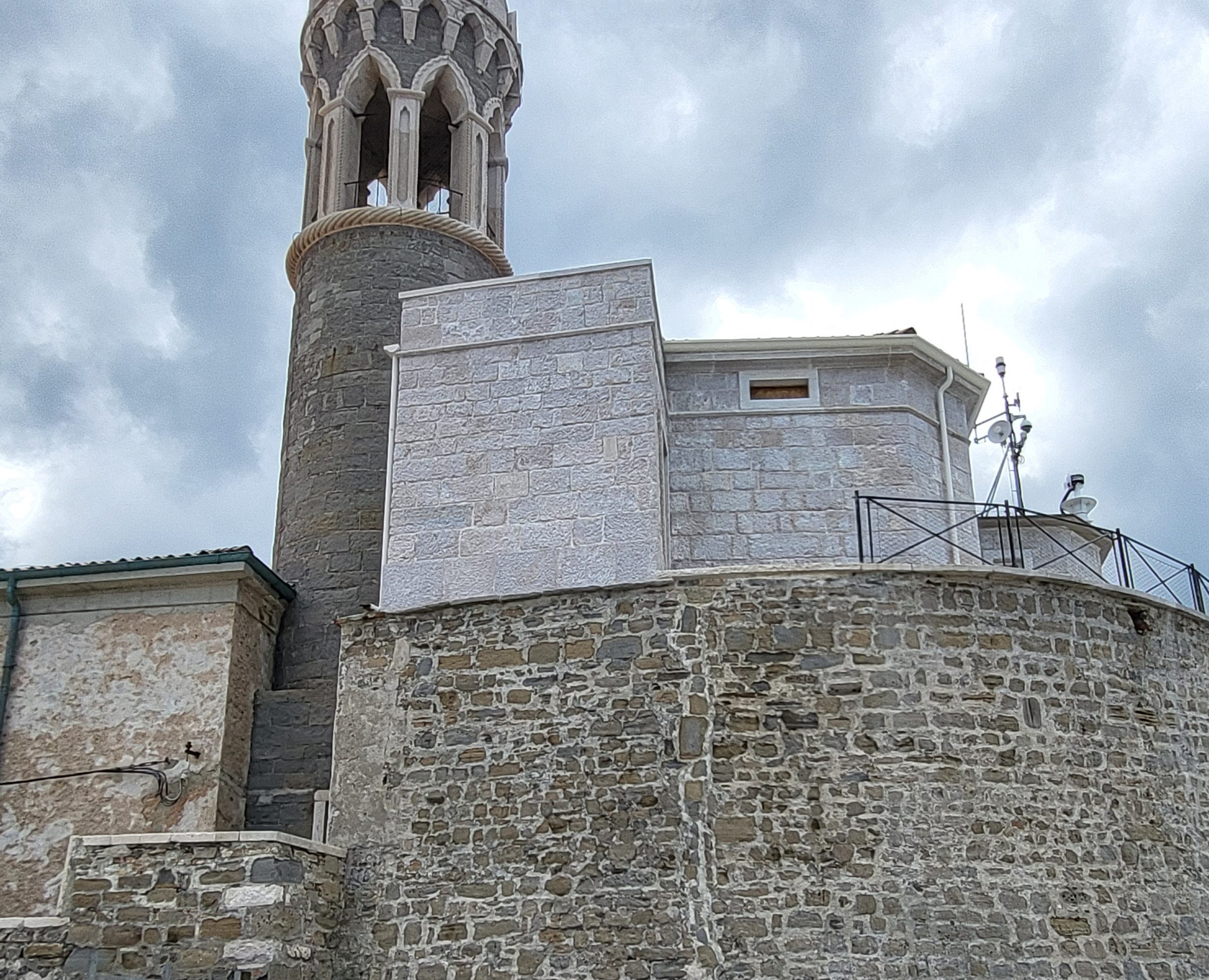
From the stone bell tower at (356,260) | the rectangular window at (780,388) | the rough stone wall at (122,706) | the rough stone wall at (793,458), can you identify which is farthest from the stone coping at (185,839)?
the rectangular window at (780,388)

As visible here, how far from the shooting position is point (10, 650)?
1331cm

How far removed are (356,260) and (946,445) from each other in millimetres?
7505

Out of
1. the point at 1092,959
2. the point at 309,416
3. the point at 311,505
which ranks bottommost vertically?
the point at 1092,959

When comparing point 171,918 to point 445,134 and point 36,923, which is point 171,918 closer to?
point 36,923

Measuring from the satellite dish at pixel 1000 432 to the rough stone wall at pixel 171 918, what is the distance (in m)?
9.45

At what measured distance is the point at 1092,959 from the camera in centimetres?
1057

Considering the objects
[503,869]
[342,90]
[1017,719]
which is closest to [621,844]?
[503,869]

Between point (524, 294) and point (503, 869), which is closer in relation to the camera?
point (503, 869)

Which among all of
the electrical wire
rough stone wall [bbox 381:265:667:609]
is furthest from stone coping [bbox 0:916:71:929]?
rough stone wall [bbox 381:265:667:609]

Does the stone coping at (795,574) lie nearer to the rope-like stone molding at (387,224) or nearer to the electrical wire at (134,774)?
the electrical wire at (134,774)

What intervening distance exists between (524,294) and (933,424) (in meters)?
4.77

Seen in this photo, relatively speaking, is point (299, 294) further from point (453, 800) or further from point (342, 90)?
point (453, 800)

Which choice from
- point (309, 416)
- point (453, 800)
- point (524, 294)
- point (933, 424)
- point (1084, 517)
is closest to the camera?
point (453, 800)

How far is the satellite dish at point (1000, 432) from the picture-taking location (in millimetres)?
15531
